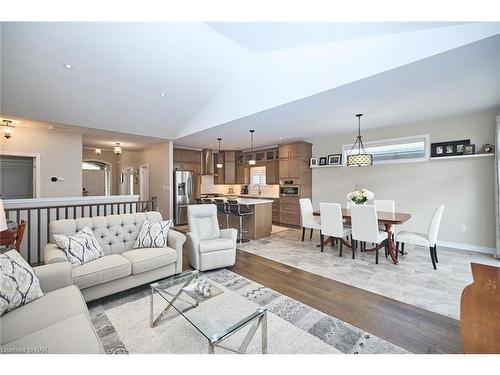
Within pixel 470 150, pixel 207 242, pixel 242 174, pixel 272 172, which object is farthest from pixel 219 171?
pixel 470 150

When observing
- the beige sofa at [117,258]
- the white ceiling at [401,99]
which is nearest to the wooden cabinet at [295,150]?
the white ceiling at [401,99]

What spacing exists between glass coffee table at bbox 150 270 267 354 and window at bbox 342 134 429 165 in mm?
4986

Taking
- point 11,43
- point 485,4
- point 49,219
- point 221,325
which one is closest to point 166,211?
point 49,219

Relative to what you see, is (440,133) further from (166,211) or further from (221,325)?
(166,211)

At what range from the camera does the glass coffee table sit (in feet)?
4.52

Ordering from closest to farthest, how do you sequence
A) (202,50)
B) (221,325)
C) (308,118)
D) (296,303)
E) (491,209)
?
(221,325) → (296,303) → (202,50) → (491,209) → (308,118)

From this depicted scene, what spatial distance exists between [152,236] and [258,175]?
557 cm

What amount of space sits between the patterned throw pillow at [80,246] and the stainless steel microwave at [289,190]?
16.6 feet

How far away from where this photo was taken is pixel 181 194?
7.02m

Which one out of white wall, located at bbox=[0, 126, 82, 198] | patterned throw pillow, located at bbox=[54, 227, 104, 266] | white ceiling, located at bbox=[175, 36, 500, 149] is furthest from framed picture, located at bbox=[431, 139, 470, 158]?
white wall, located at bbox=[0, 126, 82, 198]

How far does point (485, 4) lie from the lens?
156 cm

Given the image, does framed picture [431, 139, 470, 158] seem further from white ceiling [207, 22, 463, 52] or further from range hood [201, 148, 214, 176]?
range hood [201, 148, 214, 176]
